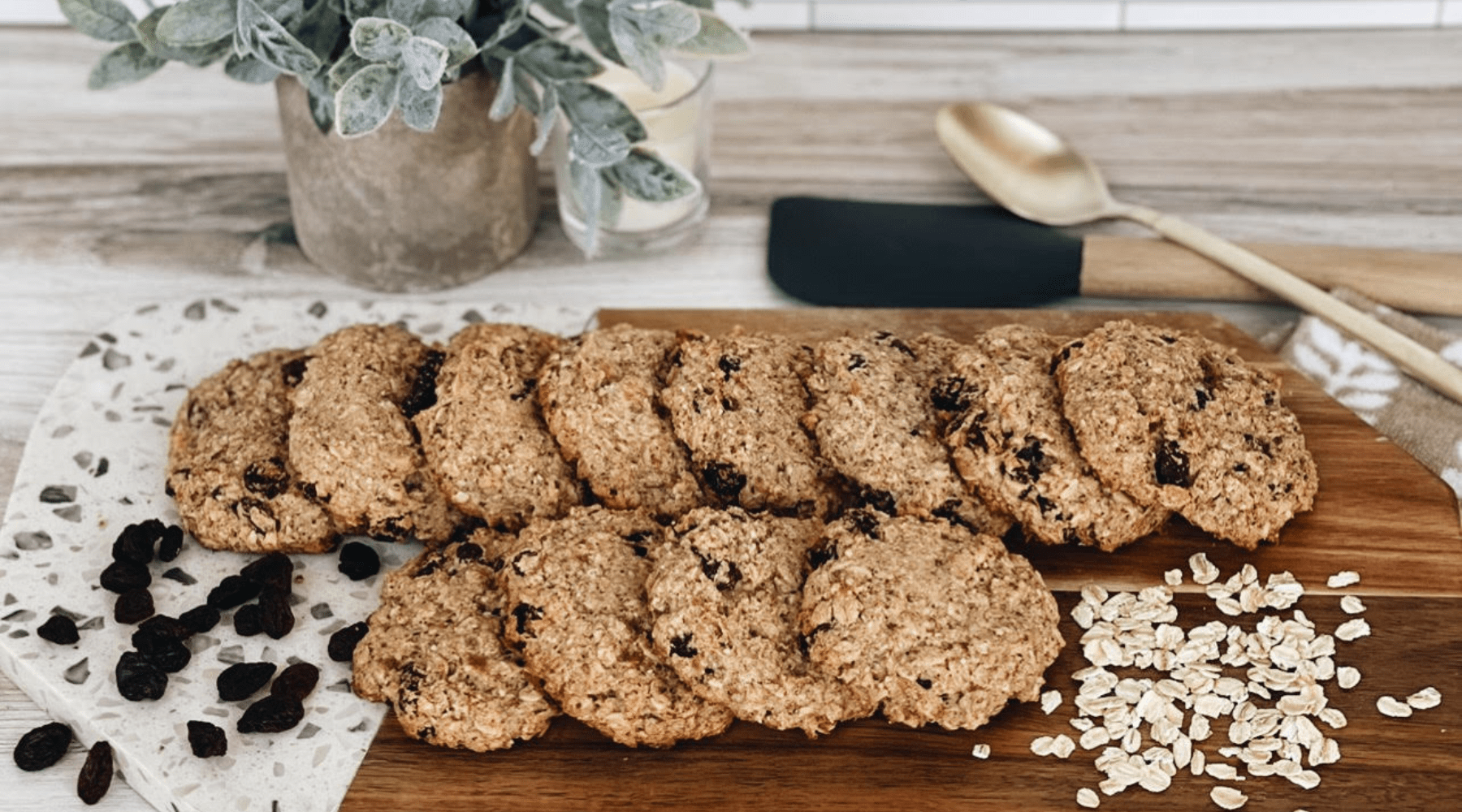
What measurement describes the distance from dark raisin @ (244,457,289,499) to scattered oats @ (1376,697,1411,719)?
71.4 inches

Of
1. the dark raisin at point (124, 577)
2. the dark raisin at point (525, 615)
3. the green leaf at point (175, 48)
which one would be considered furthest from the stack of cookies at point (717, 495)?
the green leaf at point (175, 48)

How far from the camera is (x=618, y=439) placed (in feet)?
7.81

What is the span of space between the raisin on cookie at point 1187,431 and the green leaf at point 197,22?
5.07ft

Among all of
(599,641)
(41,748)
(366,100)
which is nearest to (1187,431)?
(599,641)

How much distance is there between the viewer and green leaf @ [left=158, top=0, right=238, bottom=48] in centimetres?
244

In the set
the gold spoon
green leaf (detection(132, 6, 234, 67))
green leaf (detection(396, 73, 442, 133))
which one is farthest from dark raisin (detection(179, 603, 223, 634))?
the gold spoon

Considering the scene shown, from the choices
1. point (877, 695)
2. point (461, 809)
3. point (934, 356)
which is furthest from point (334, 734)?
point (934, 356)

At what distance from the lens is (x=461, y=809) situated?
6.93 ft

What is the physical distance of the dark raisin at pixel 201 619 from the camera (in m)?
2.33

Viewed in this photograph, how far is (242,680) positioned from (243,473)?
39 centimetres

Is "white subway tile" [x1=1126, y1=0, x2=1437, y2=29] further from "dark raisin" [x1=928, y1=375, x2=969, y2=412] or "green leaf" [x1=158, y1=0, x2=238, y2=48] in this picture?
"green leaf" [x1=158, y1=0, x2=238, y2=48]

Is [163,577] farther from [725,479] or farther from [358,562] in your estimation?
[725,479]

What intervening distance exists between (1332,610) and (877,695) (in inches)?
32.3

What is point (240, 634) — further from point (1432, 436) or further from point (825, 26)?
point (825, 26)
